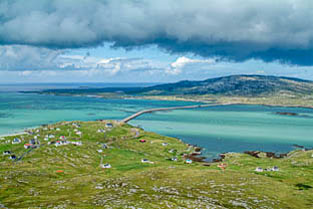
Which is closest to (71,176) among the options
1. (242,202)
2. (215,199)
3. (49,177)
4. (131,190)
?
(49,177)

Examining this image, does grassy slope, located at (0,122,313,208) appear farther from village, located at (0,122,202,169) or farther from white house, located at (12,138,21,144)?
white house, located at (12,138,21,144)

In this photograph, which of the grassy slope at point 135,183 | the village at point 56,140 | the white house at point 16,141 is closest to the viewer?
the grassy slope at point 135,183

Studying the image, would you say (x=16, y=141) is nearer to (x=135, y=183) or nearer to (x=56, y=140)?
(x=56, y=140)

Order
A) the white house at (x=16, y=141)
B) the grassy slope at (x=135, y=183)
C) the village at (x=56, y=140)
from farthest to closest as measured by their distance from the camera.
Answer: the white house at (x=16, y=141)
the village at (x=56, y=140)
the grassy slope at (x=135, y=183)

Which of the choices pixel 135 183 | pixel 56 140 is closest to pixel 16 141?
pixel 56 140

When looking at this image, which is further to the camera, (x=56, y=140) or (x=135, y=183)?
(x=56, y=140)

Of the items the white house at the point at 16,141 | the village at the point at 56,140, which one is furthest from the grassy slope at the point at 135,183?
the white house at the point at 16,141

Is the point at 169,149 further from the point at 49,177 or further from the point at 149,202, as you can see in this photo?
the point at 149,202

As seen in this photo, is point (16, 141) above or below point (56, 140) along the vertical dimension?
below

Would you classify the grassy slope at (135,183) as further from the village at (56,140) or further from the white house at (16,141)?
the white house at (16,141)
